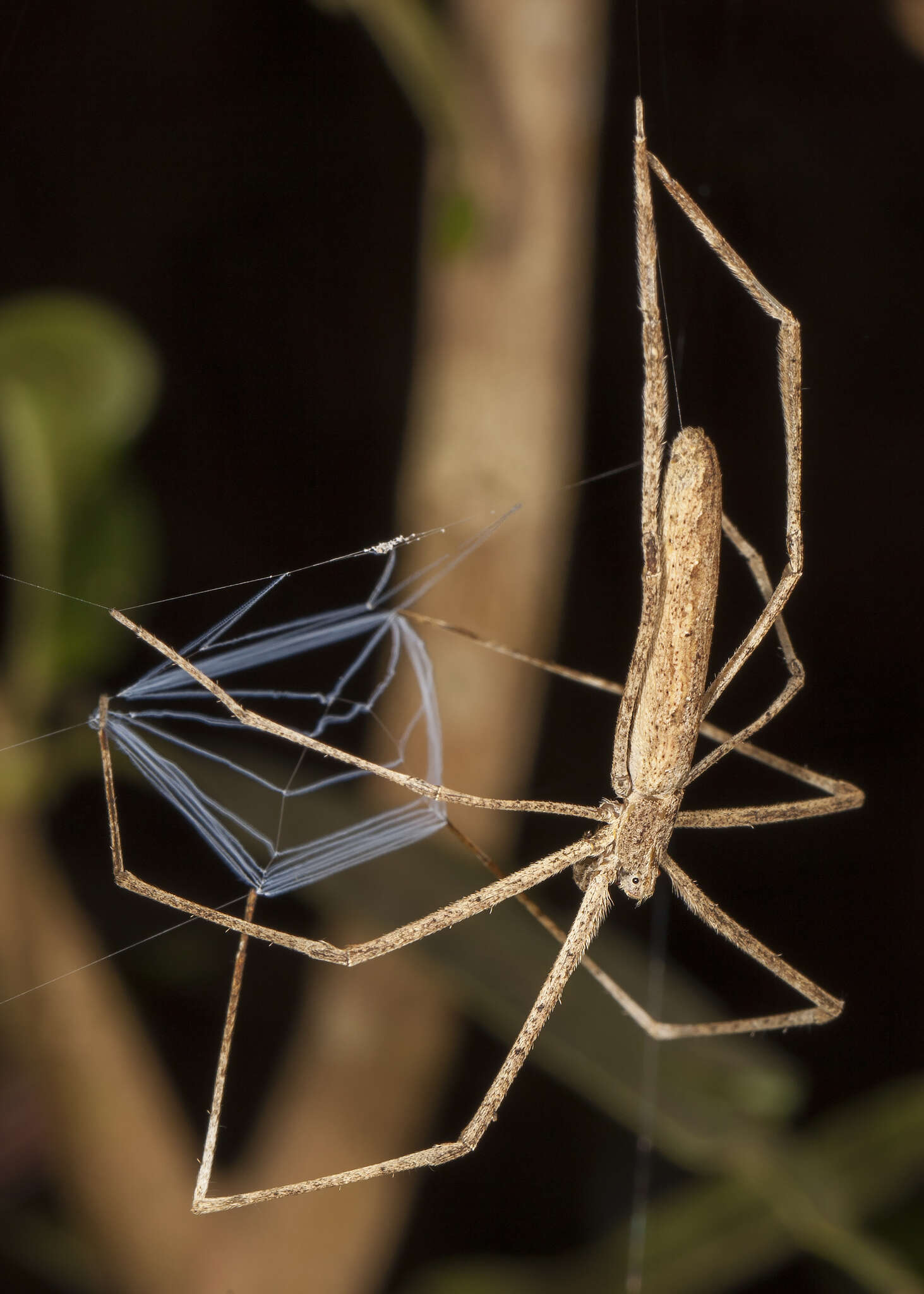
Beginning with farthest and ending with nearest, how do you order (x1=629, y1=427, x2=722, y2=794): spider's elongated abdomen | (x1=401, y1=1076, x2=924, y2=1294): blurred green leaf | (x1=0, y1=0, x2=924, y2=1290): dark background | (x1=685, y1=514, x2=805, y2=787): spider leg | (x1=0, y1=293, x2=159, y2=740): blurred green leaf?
(x1=0, y1=0, x2=924, y2=1290): dark background < (x1=401, y1=1076, x2=924, y2=1294): blurred green leaf < (x1=0, y1=293, x2=159, y2=740): blurred green leaf < (x1=685, y1=514, x2=805, y2=787): spider leg < (x1=629, y1=427, x2=722, y2=794): spider's elongated abdomen

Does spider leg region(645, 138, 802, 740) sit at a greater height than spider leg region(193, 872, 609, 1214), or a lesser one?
greater

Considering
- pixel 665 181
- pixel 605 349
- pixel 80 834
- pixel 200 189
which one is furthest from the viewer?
pixel 80 834

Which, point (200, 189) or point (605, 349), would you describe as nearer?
point (200, 189)

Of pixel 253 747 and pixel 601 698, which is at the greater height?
pixel 601 698

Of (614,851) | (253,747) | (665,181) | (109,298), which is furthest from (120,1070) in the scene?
(665,181)

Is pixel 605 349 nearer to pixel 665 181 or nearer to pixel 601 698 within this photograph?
pixel 601 698

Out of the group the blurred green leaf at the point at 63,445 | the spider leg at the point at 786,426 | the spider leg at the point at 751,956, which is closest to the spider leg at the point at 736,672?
the spider leg at the point at 786,426

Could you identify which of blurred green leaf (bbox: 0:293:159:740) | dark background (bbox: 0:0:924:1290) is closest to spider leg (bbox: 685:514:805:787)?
dark background (bbox: 0:0:924:1290)

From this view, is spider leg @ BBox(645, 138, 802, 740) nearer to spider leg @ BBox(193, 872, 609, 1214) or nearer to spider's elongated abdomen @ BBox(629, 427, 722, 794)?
spider's elongated abdomen @ BBox(629, 427, 722, 794)
